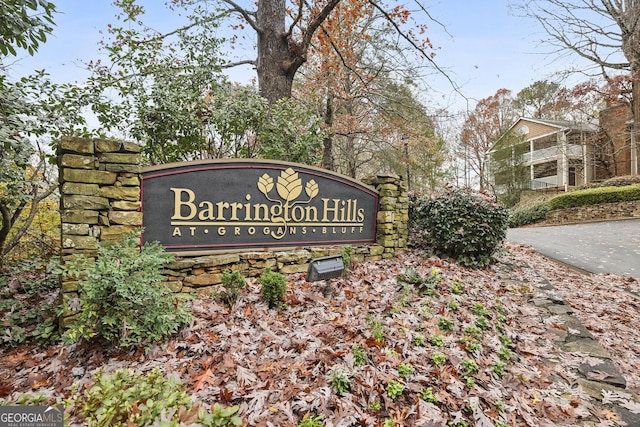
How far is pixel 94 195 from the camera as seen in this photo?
2777 mm

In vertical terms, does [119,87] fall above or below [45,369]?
above

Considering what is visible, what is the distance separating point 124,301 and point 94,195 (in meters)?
1.10

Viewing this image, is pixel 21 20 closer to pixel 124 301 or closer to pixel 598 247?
pixel 124 301

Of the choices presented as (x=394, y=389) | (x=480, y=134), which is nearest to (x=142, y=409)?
(x=394, y=389)

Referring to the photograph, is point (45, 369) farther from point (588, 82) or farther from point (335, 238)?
point (588, 82)

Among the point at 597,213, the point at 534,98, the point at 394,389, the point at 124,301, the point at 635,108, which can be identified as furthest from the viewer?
the point at 534,98

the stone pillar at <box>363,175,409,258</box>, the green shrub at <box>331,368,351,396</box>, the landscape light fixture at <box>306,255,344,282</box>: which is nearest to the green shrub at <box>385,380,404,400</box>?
the green shrub at <box>331,368,351,396</box>

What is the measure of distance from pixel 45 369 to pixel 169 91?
378 cm

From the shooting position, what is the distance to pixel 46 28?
114 inches

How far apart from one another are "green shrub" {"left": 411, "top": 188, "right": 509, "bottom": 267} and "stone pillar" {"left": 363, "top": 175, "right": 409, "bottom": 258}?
0.59 metres

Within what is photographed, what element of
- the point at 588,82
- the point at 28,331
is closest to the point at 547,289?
the point at 28,331

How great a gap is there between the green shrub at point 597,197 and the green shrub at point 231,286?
16.1m

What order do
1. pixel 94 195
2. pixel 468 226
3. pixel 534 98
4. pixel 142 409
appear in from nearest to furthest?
pixel 142 409 → pixel 94 195 → pixel 468 226 → pixel 534 98

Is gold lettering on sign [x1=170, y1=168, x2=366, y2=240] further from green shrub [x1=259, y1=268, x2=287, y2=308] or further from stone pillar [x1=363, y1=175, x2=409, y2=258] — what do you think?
green shrub [x1=259, y1=268, x2=287, y2=308]
